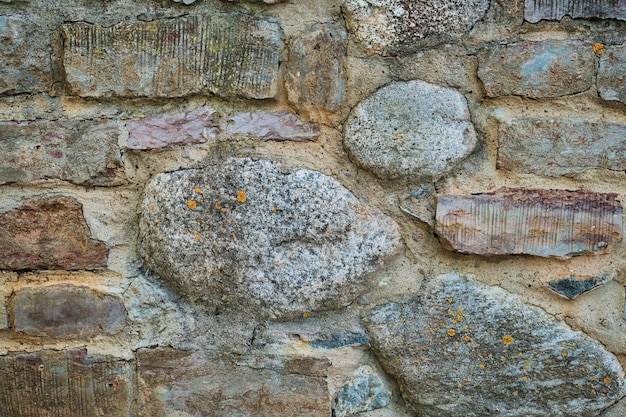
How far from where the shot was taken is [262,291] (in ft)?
3.46

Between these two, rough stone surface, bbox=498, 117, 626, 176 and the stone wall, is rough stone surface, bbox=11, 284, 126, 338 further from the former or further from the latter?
rough stone surface, bbox=498, 117, 626, 176

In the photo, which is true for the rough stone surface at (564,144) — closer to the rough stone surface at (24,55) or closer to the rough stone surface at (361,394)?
the rough stone surface at (361,394)

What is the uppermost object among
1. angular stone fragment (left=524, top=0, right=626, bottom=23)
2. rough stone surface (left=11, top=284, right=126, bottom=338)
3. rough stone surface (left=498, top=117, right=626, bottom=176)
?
angular stone fragment (left=524, top=0, right=626, bottom=23)

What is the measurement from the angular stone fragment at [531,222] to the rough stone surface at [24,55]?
665 mm

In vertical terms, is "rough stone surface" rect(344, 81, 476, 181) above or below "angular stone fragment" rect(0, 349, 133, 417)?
above

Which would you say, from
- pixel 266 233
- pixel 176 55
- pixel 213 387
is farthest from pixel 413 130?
pixel 213 387

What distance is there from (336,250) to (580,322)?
42 centimetres

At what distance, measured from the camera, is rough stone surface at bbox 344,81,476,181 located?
1.04 meters

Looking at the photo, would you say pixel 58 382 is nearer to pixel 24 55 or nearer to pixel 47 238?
pixel 47 238

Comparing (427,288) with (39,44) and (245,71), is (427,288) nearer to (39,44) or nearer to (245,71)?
(245,71)

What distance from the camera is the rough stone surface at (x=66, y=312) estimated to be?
107 centimetres

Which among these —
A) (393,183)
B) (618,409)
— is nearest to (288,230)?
(393,183)

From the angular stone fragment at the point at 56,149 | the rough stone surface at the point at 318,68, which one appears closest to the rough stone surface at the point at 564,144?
the rough stone surface at the point at 318,68

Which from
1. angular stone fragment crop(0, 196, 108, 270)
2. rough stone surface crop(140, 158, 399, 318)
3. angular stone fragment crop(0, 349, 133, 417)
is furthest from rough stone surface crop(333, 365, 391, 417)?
angular stone fragment crop(0, 196, 108, 270)
